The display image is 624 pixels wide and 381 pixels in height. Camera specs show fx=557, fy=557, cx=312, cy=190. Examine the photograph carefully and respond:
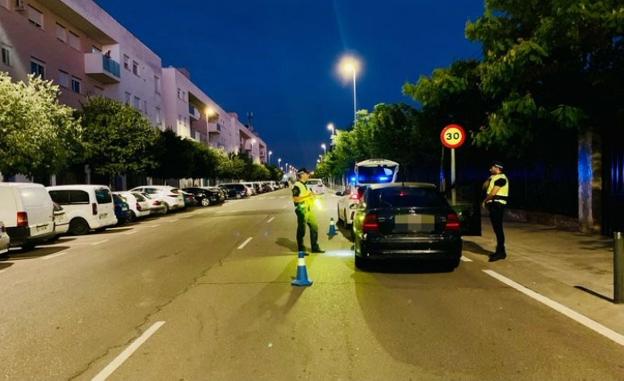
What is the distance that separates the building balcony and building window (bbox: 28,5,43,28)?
536cm

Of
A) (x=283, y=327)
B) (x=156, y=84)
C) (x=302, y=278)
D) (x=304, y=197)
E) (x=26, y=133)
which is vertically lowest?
(x=283, y=327)

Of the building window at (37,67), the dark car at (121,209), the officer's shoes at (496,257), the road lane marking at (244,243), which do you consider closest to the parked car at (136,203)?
the dark car at (121,209)

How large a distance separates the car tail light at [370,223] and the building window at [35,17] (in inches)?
1095

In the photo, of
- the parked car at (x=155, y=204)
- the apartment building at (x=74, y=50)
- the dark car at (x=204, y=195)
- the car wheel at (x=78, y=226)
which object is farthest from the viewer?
the dark car at (x=204, y=195)

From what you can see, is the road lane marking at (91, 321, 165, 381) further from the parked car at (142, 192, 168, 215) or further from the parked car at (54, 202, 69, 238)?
the parked car at (142, 192, 168, 215)

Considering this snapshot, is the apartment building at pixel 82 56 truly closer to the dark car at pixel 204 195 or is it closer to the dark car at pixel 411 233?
the dark car at pixel 204 195

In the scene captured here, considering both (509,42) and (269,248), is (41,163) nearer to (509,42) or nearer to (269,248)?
(269,248)

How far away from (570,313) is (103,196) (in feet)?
52.0

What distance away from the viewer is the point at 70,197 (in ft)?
59.0

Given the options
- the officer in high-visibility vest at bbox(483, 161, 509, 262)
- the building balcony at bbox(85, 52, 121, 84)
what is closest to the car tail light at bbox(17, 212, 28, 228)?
the officer in high-visibility vest at bbox(483, 161, 509, 262)

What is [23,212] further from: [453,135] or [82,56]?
[82,56]

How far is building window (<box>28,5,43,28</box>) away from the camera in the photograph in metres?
29.8

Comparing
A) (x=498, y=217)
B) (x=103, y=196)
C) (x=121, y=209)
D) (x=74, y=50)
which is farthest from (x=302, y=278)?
(x=74, y=50)

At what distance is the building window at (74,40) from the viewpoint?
115 feet
